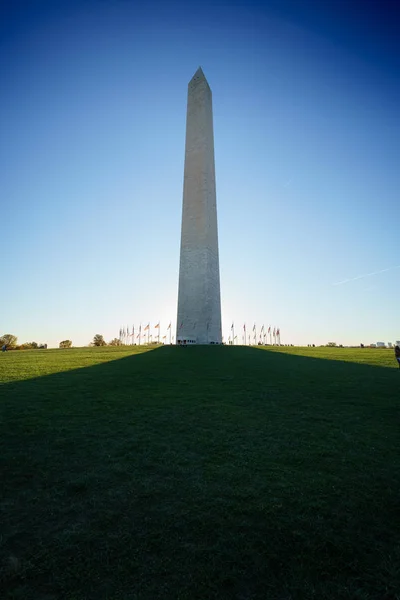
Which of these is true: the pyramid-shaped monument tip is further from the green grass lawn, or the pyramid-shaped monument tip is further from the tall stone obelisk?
the green grass lawn

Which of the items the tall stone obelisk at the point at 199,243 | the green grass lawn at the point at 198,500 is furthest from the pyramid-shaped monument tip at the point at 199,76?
the green grass lawn at the point at 198,500

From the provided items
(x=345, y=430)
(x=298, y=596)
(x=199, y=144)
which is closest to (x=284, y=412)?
(x=345, y=430)

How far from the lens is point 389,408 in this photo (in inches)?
356

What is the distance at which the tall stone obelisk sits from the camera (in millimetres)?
37594

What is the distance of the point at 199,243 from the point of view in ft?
125

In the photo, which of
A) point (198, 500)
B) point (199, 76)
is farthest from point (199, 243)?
point (198, 500)

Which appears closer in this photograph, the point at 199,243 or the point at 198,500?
the point at 198,500

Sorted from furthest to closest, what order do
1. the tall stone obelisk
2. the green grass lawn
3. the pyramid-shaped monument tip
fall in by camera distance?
the pyramid-shaped monument tip < the tall stone obelisk < the green grass lawn

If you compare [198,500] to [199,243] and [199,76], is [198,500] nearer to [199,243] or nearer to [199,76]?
[199,243]

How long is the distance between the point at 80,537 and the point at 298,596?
2.36 m

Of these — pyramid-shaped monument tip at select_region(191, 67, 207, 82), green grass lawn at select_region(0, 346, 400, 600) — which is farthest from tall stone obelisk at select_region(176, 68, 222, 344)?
green grass lawn at select_region(0, 346, 400, 600)

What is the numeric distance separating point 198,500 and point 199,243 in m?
35.0

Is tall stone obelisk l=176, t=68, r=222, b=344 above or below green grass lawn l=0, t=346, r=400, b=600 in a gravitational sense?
above

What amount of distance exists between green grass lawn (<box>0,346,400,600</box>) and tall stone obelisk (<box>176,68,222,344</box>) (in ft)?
93.0
